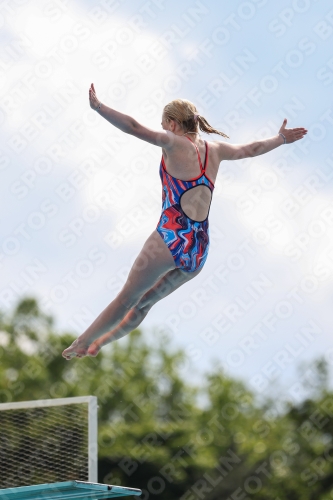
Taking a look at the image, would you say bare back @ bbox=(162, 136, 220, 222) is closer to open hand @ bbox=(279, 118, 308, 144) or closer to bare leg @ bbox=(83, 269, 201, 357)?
bare leg @ bbox=(83, 269, 201, 357)

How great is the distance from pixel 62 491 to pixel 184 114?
277 cm

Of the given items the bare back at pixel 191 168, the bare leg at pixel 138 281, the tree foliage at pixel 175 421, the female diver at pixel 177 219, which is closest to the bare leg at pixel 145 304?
the female diver at pixel 177 219

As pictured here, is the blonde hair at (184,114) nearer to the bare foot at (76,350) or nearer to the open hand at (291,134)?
the open hand at (291,134)

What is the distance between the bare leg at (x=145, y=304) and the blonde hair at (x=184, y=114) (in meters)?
1.05

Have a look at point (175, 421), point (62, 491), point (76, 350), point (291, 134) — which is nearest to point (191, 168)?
point (291, 134)

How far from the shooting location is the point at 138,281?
524 cm

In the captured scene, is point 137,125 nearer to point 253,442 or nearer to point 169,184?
point 169,184

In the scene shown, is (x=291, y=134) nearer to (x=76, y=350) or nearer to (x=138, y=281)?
(x=138, y=281)

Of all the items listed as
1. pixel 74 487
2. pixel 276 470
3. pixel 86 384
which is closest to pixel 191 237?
pixel 74 487

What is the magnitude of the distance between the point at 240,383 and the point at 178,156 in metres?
24.5

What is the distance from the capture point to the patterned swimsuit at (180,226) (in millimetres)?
5258

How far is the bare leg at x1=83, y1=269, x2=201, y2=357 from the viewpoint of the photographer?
5512 millimetres

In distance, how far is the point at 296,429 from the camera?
976 inches

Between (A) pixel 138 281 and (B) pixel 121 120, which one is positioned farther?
(A) pixel 138 281
